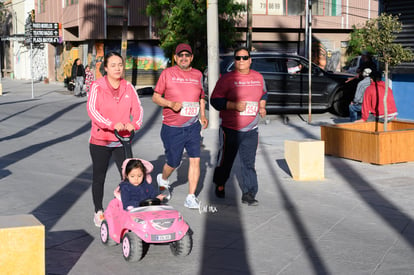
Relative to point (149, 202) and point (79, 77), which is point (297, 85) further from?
point (149, 202)

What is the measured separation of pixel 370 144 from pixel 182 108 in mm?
4674

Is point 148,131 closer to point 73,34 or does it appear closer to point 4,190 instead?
point 4,190

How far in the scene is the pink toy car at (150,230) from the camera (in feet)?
20.0

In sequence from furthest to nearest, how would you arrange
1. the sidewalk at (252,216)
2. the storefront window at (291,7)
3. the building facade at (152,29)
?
the storefront window at (291,7) < the building facade at (152,29) < the sidewalk at (252,216)

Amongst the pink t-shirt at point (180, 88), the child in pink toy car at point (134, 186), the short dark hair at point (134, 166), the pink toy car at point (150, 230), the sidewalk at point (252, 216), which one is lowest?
the sidewalk at point (252, 216)

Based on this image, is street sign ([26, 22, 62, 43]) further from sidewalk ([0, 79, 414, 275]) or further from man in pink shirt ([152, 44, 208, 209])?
man in pink shirt ([152, 44, 208, 209])

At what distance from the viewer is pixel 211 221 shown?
7.93 meters

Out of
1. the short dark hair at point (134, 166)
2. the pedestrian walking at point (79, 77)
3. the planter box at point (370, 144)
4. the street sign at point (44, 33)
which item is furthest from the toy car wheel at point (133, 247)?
the street sign at point (44, 33)

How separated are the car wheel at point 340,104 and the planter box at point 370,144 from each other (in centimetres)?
758

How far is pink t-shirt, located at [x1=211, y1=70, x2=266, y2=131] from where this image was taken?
338 inches

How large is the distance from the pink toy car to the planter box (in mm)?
6201

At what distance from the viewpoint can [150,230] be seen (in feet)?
20.0

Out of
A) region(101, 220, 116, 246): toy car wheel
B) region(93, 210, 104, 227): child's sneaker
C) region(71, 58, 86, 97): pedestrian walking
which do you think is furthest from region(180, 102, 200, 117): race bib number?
region(71, 58, 86, 97): pedestrian walking

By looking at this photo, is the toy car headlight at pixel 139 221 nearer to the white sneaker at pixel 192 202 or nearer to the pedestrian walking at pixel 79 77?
the white sneaker at pixel 192 202
